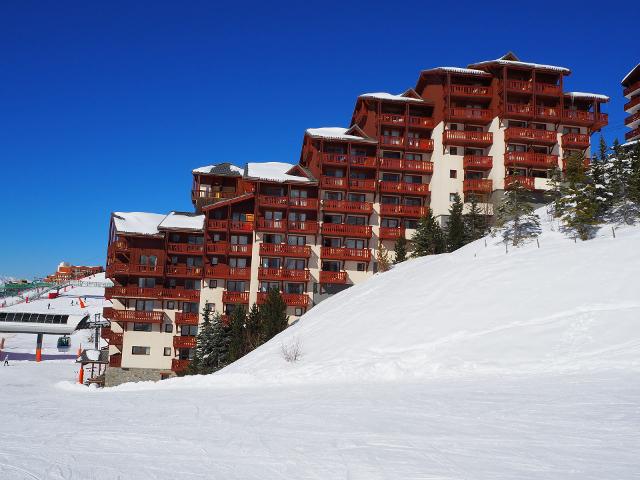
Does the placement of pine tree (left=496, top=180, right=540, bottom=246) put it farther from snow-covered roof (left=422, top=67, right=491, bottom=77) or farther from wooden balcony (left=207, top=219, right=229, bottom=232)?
wooden balcony (left=207, top=219, right=229, bottom=232)

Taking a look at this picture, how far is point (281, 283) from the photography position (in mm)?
46406

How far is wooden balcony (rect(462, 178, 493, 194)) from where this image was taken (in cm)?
4834

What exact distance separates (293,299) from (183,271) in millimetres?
10255

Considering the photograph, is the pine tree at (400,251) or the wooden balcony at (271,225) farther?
the wooden balcony at (271,225)

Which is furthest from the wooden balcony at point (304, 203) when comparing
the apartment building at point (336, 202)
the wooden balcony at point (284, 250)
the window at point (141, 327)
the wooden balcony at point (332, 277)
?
the window at point (141, 327)

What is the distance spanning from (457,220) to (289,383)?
85.9 feet

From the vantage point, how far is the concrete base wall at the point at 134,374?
45.2 meters

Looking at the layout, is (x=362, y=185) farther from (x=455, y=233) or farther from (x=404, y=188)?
(x=455, y=233)

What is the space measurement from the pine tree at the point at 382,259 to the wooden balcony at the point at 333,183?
635 centimetres

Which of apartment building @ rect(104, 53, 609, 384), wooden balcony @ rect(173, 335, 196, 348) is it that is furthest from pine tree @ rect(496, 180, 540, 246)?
wooden balcony @ rect(173, 335, 196, 348)

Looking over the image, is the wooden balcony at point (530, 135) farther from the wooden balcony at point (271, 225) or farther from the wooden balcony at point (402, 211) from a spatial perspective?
the wooden balcony at point (271, 225)

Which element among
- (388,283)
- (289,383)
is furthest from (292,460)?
(388,283)

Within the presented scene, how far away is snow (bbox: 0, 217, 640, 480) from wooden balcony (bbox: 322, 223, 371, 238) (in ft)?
47.3

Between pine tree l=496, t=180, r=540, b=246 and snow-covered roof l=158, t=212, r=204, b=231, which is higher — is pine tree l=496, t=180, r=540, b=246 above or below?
below
